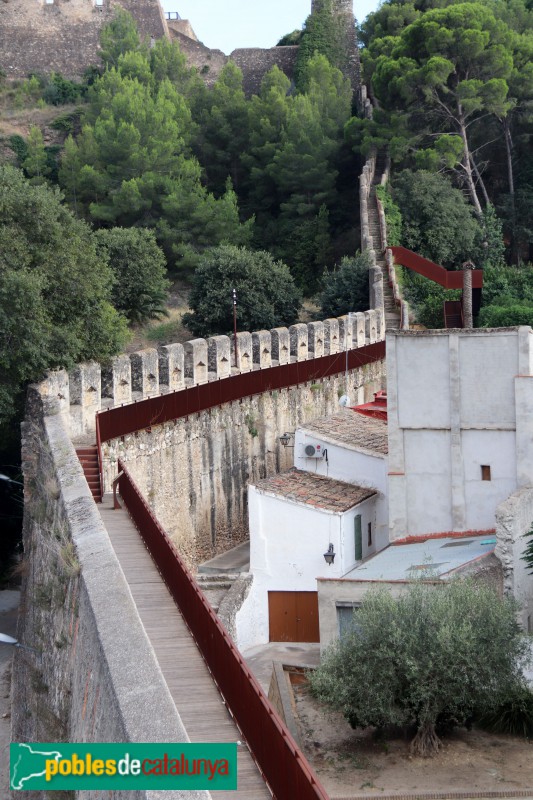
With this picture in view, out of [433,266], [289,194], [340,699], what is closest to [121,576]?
[340,699]

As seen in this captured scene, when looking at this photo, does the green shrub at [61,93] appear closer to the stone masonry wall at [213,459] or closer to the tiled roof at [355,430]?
the stone masonry wall at [213,459]

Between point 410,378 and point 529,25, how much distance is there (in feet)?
73.5

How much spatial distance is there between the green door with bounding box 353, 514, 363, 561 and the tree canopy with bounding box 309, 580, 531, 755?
546 centimetres

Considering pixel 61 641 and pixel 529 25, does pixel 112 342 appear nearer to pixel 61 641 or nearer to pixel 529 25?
pixel 61 641

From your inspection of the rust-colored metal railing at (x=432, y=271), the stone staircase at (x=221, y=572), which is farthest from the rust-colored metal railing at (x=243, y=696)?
the rust-colored metal railing at (x=432, y=271)

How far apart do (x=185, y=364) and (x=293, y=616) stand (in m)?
4.25

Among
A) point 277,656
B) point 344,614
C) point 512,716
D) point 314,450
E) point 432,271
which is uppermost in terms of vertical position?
point 432,271

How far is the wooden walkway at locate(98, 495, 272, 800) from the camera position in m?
7.82

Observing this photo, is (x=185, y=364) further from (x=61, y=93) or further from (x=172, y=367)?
(x=61, y=93)

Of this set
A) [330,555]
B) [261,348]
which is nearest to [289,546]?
[330,555]

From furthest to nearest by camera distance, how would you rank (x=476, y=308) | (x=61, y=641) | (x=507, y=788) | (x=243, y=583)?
(x=476, y=308)
(x=243, y=583)
(x=507, y=788)
(x=61, y=641)

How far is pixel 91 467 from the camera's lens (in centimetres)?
1532

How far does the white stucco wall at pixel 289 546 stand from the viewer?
60.8 ft

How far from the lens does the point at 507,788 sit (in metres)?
12.0
